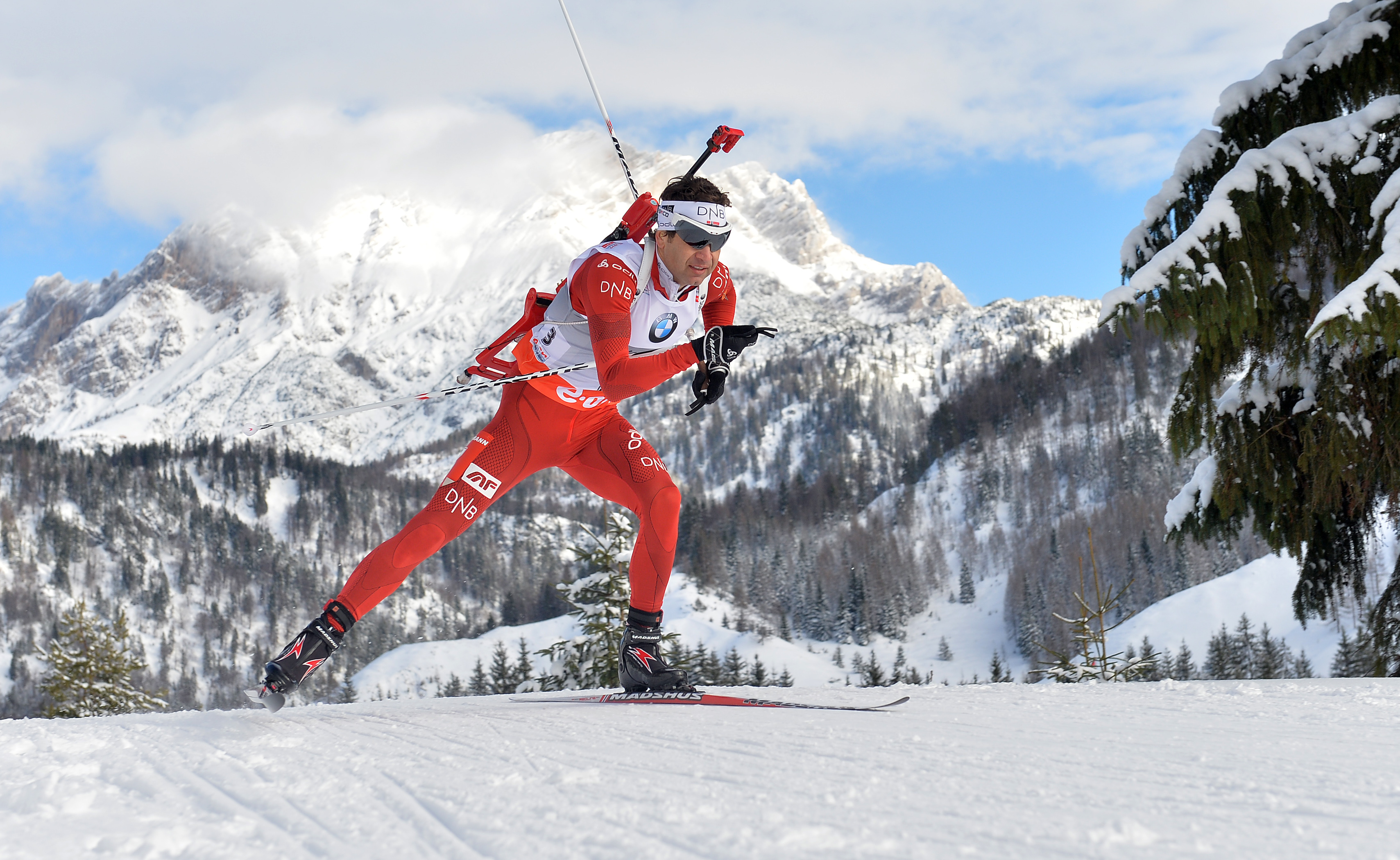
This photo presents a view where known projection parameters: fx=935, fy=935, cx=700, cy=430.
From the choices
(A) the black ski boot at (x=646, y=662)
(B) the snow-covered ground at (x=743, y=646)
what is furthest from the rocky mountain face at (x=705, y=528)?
(A) the black ski boot at (x=646, y=662)

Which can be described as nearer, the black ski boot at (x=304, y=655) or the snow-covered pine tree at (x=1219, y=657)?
the black ski boot at (x=304, y=655)

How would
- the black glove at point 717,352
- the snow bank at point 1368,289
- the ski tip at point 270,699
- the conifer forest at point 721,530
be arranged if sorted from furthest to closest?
the conifer forest at point 721,530, the black glove at point 717,352, the ski tip at point 270,699, the snow bank at point 1368,289

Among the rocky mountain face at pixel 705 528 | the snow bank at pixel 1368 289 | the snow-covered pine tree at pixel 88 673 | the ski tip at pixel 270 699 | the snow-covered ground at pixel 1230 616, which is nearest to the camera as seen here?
the snow bank at pixel 1368 289

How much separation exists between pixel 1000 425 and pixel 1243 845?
464 feet

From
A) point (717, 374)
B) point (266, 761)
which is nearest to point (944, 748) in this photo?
point (266, 761)

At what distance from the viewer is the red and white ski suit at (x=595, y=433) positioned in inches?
165

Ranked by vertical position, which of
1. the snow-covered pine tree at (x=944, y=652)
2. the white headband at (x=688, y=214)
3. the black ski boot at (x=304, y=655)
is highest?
the white headband at (x=688, y=214)

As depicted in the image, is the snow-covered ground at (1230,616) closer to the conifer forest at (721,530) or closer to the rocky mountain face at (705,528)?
the conifer forest at (721,530)

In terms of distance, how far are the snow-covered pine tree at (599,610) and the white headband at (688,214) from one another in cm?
1120

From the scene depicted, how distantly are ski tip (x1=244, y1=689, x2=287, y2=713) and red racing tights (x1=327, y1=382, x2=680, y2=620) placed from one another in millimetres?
596

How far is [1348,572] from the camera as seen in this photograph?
548 cm

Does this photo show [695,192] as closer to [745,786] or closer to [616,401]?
[616,401]

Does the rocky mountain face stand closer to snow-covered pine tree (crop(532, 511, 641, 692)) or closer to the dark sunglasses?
snow-covered pine tree (crop(532, 511, 641, 692))

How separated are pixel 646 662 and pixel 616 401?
50.3 inches
